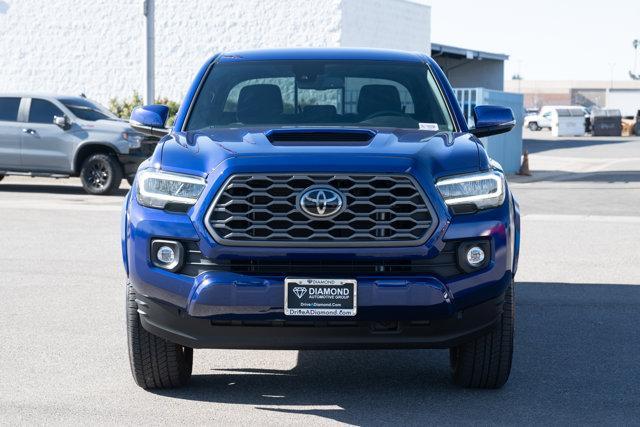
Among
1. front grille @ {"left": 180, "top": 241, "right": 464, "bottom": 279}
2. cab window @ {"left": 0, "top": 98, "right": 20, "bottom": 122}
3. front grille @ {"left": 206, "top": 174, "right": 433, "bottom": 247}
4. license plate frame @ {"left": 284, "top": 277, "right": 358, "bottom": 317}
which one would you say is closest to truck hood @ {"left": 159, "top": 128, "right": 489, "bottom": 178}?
front grille @ {"left": 206, "top": 174, "right": 433, "bottom": 247}

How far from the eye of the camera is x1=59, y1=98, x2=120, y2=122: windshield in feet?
68.5

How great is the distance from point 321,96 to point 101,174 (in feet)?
44.7

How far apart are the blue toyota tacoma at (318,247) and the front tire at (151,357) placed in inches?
0.6

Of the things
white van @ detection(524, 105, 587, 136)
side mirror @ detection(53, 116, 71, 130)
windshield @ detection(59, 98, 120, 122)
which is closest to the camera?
side mirror @ detection(53, 116, 71, 130)

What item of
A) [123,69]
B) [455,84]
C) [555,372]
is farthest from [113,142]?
[455,84]

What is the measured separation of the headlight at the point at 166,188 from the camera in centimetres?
568

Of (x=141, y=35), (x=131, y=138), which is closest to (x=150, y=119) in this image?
(x=131, y=138)

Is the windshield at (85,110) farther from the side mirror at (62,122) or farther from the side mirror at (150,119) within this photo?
the side mirror at (150,119)

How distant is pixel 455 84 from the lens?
58.7 meters

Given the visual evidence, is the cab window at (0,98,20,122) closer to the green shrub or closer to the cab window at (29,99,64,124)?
the cab window at (29,99,64,124)

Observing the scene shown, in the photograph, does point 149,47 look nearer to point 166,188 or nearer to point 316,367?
point 316,367

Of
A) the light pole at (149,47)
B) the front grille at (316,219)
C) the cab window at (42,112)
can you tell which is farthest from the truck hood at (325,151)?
the light pole at (149,47)

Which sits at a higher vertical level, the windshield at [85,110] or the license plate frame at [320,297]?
the windshield at [85,110]

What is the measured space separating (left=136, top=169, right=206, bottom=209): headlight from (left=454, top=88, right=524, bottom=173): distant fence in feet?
74.7
